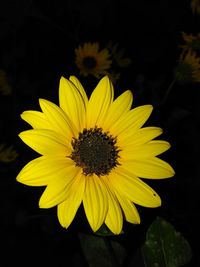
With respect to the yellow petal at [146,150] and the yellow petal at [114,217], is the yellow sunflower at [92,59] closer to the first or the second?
the yellow petal at [146,150]

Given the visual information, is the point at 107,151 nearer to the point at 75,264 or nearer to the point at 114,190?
the point at 114,190

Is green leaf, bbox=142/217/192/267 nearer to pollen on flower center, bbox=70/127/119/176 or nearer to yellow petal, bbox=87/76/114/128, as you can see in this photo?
pollen on flower center, bbox=70/127/119/176

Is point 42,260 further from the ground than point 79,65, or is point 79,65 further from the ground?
point 79,65

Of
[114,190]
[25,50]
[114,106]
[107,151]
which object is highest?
[25,50]

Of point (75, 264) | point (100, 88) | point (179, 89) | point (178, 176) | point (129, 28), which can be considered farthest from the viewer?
point (129, 28)

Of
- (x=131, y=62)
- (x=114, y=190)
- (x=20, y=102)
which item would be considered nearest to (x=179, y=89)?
(x=131, y=62)

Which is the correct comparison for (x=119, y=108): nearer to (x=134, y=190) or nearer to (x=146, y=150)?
(x=146, y=150)
